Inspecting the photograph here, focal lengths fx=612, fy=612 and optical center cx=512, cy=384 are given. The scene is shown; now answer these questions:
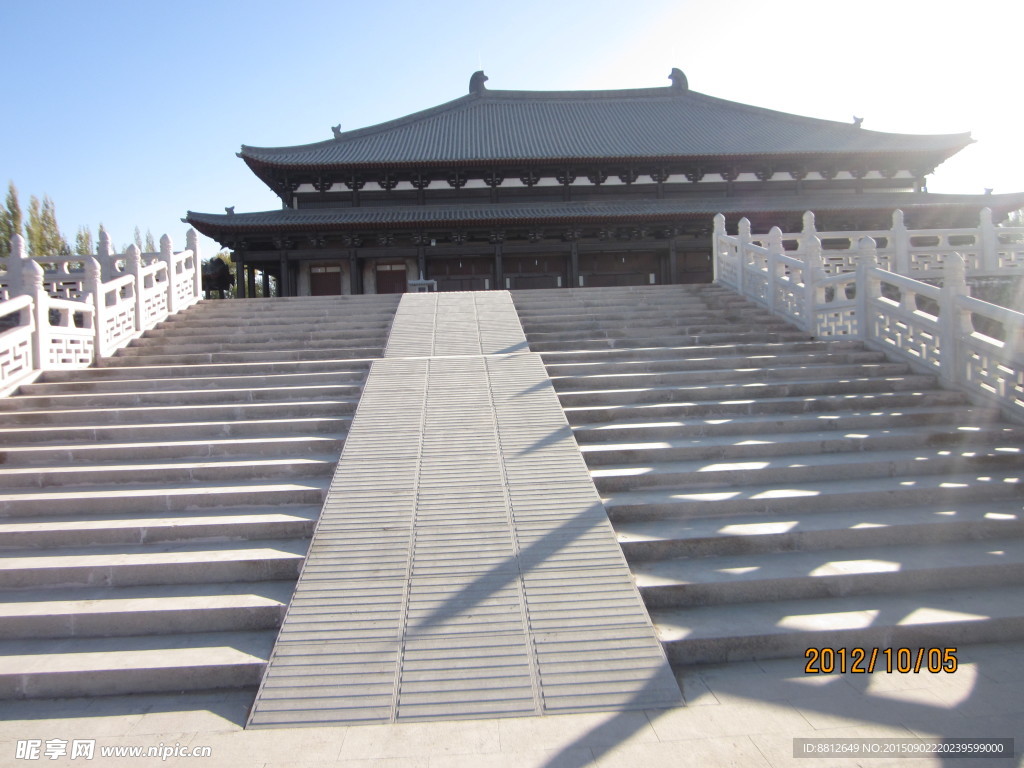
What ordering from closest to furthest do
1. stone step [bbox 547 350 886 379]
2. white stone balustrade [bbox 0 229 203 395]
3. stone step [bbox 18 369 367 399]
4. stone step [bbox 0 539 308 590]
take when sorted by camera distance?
stone step [bbox 0 539 308 590] < stone step [bbox 18 369 367 399] < white stone balustrade [bbox 0 229 203 395] < stone step [bbox 547 350 886 379]

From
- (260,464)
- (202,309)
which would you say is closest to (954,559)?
(260,464)

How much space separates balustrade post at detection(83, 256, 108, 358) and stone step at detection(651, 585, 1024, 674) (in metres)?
7.81

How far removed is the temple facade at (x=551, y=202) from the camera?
18536 mm

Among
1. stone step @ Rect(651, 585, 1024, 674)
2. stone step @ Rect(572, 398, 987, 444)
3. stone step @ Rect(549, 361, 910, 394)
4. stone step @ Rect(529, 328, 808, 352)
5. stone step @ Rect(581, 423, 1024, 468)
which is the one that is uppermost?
stone step @ Rect(529, 328, 808, 352)

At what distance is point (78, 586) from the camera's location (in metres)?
3.92

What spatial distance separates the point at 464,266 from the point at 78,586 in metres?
16.7

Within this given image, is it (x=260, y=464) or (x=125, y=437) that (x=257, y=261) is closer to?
(x=125, y=437)

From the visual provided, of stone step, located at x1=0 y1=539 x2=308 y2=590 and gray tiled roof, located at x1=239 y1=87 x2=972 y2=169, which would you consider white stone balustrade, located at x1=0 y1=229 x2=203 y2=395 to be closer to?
stone step, located at x1=0 y1=539 x2=308 y2=590

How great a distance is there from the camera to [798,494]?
14.9ft

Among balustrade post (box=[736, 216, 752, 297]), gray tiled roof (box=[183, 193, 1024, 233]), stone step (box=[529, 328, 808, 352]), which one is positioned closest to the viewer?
stone step (box=[529, 328, 808, 352])

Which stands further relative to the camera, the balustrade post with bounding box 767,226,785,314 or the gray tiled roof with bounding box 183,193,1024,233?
the gray tiled roof with bounding box 183,193,1024,233

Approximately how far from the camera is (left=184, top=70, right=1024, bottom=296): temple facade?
60.8ft

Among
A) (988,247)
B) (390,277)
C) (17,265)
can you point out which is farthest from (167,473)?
(390,277)
